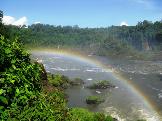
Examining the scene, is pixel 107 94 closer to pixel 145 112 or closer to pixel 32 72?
pixel 145 112

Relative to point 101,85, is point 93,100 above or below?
below

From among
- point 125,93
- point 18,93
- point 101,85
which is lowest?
point 125,93

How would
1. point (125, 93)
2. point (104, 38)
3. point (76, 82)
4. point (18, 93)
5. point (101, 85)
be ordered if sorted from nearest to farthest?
point (18, 93) → point (125, 93) → point (101, 85) → point (76, 82) → point (104, 38)

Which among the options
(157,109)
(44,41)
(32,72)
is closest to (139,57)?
(44,41)

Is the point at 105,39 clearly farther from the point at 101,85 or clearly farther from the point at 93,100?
the point at 93,100

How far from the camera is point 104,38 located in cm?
14225

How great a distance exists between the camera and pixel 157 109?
41875 millimetres

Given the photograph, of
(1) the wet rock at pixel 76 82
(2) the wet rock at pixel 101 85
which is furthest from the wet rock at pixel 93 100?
(1) the wet rock at pixel 76 82

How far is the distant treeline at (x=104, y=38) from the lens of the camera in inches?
4870

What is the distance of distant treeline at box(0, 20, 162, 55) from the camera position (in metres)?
124

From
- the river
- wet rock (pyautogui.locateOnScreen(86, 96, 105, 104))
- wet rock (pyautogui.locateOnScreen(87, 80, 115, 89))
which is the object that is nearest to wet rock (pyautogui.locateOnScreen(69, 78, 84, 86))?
the river

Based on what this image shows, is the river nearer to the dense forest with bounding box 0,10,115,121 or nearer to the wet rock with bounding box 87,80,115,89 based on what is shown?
the wet rock with bounding box 87,80,115,89

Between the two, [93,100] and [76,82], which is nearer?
[93,100]

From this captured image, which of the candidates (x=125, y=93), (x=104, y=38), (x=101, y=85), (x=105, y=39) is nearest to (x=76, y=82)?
(x=101, y=85)
